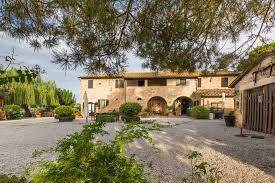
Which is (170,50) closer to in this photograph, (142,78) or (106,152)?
(106,152)

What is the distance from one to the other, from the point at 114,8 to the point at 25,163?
3.80 m

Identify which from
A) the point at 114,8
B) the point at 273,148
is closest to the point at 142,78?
the point at 273,148

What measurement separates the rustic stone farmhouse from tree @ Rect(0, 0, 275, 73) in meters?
3.85

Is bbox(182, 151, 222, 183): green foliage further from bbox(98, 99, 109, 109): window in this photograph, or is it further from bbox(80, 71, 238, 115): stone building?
bbox(98, 99, 109, 109): window

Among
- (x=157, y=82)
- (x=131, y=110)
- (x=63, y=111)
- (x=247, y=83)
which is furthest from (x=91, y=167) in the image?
(x=157, y=82)

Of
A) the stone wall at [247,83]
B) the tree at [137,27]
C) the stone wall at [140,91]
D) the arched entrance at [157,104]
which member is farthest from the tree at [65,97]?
the tree at [137,27]

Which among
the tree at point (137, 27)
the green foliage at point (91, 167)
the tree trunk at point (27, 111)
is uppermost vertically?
the tree at point (137, 27)

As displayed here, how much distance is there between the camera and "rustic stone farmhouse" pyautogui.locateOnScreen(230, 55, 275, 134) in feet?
21.9

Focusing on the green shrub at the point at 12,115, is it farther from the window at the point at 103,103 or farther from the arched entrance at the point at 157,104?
the arched entrance at the point at 157,104

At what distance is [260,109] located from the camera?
7.41 metres

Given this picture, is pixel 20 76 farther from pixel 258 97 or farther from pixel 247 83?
pixel 247 83

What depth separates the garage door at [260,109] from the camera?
6.68 m

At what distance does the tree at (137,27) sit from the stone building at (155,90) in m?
15.1

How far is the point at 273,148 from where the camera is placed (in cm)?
454
